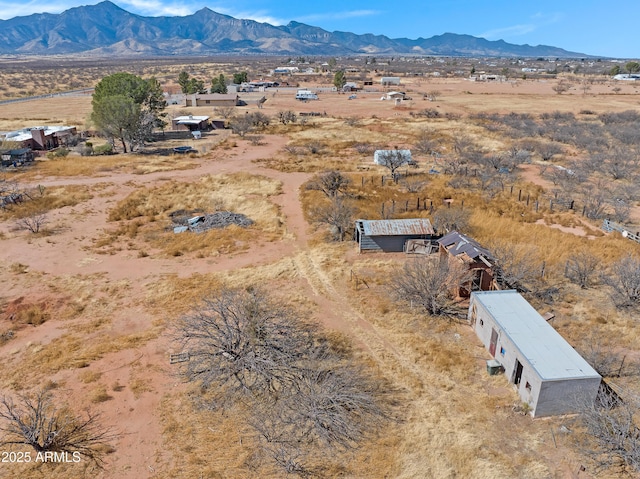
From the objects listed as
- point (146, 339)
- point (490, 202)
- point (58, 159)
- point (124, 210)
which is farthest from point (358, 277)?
point (58, 159)

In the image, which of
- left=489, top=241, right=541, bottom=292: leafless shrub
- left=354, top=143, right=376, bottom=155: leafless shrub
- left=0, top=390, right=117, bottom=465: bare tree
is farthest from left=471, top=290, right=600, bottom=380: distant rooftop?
left=354, top=143, right=376, bottom=155: leafless shrub

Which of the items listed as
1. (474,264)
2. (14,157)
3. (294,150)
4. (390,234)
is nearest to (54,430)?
(474,264)

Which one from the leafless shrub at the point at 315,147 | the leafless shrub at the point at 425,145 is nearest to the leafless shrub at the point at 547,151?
the leafless shrub at the point at 425,145

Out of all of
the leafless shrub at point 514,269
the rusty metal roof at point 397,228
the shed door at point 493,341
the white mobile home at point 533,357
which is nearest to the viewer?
the white mobile home at point 533,357

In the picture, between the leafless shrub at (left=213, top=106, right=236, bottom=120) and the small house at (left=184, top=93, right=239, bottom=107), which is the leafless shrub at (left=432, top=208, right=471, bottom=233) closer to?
the leafless shrub at (left=213, top=106, right=236, bottom=120)

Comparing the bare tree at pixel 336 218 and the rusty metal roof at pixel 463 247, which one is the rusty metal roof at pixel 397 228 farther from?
the rusty metal roof at pixel 463 247

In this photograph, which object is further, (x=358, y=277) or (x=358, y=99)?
(x=358, y=99)

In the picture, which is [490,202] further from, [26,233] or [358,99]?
[358,99]
